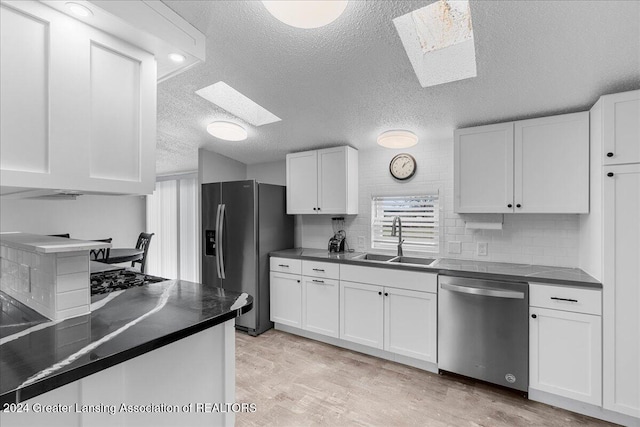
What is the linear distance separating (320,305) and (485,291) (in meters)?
1.59

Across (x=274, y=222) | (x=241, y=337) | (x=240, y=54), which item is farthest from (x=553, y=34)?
(x=241, y=337)

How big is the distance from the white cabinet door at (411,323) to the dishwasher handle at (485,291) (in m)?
0.17

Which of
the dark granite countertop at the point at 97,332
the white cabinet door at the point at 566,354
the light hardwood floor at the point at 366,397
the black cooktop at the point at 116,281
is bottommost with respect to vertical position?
the light hardwood floor at the point at 366,397

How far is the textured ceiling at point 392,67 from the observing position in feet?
5.44

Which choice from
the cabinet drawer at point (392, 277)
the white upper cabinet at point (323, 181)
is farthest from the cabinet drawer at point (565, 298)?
the white upper cabinet at point (323, 181)

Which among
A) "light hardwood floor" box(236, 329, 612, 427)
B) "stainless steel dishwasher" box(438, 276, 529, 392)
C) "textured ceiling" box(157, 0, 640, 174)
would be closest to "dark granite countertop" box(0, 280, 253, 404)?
"light hardwood floor" box(236, 329, 612, 427)

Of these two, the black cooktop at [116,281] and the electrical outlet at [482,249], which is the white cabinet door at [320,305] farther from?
the black cooktop at [116,281]

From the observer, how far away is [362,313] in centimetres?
290

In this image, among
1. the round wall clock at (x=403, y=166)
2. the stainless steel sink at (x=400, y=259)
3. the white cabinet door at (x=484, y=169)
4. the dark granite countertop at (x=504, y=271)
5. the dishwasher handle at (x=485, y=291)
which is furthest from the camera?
the round wall clock at (x=403, y=166)

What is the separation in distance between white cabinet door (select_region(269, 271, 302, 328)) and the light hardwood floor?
49 centimetres

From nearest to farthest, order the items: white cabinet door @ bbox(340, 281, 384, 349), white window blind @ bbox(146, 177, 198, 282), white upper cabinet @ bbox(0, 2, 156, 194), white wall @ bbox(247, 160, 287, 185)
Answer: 1. white upper cabinet @ bbox(0, 2, 156, 194)
2. white cabinet door @ bbox(340, 281, 384, 349)
3. white wall @ bbox(247, 160, 287, 185)
4. white window blind @ bbox(146, 177, 198, 282)

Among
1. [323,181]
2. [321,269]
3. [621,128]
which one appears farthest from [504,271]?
[323,181]

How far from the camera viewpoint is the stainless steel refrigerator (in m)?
3.39

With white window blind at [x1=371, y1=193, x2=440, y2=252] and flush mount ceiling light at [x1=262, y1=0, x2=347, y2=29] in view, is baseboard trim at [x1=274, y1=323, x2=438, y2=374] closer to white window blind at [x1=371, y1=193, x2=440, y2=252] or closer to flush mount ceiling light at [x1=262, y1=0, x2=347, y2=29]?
white window blind at [x1=371, y1=193, x2=440, y2=252]
